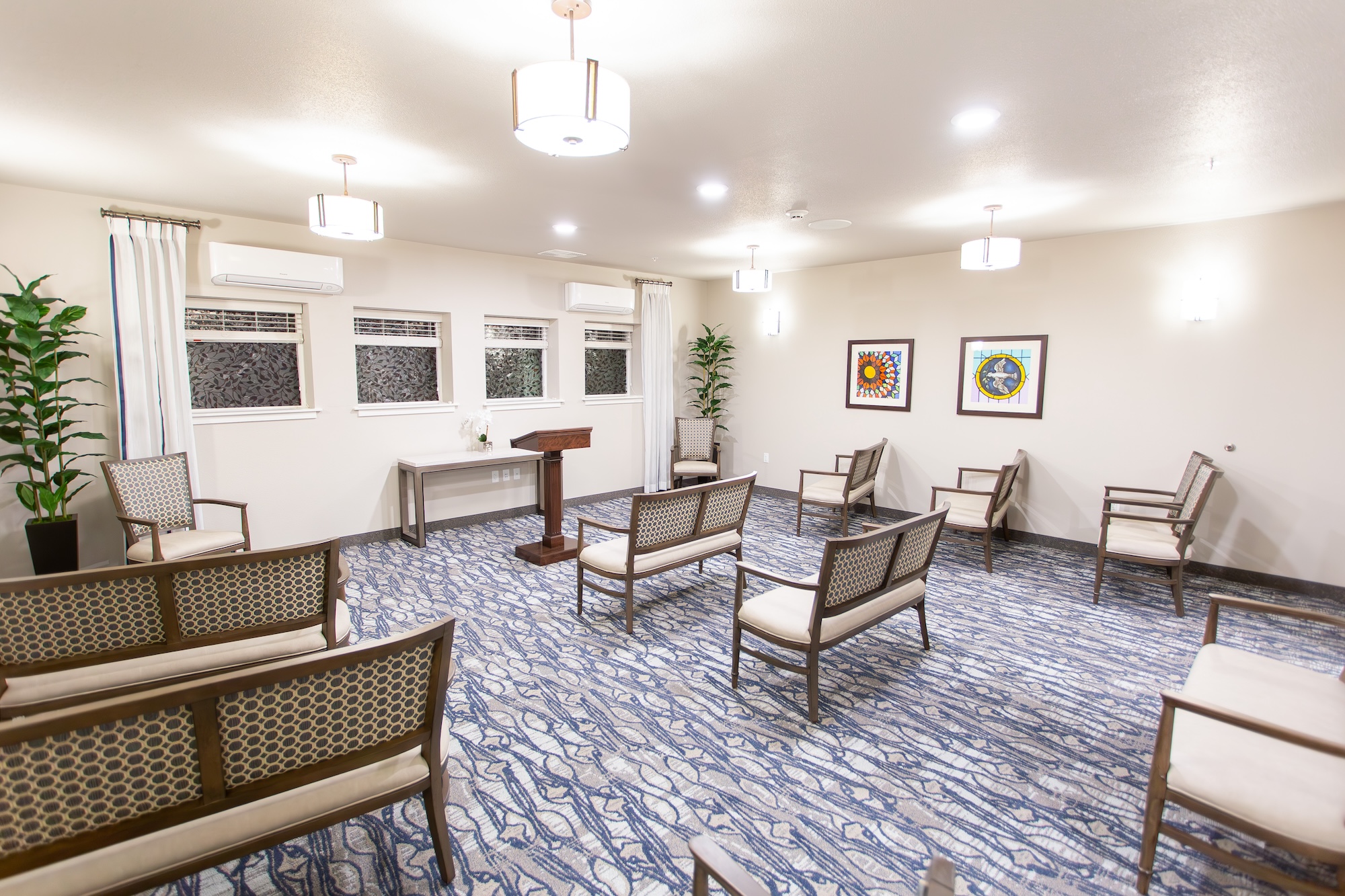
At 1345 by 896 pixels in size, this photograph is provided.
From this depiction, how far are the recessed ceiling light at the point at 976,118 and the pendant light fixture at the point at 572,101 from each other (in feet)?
5.39

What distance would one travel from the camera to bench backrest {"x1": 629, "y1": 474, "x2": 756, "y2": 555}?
11.8ft

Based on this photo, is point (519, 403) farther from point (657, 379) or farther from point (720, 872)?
point (720, 872)

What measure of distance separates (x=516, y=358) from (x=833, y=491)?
3.65m

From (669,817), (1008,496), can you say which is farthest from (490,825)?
(1008,496)

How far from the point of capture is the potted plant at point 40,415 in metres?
3.67

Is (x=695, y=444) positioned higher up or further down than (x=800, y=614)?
higher up

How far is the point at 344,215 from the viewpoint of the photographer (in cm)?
333

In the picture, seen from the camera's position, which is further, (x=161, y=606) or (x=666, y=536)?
(x=666, y=536)

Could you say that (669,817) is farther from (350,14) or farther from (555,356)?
(555,356)

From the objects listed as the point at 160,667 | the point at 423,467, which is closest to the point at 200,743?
the point at 160,667

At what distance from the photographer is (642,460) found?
25.3 ft

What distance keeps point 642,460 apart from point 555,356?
177cm

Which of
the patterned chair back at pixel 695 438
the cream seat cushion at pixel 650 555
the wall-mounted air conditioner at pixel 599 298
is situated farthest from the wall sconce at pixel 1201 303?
the wall-mounted air conditioner at pixel 599 298

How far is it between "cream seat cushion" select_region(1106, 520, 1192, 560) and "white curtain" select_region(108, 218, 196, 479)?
6.64m
